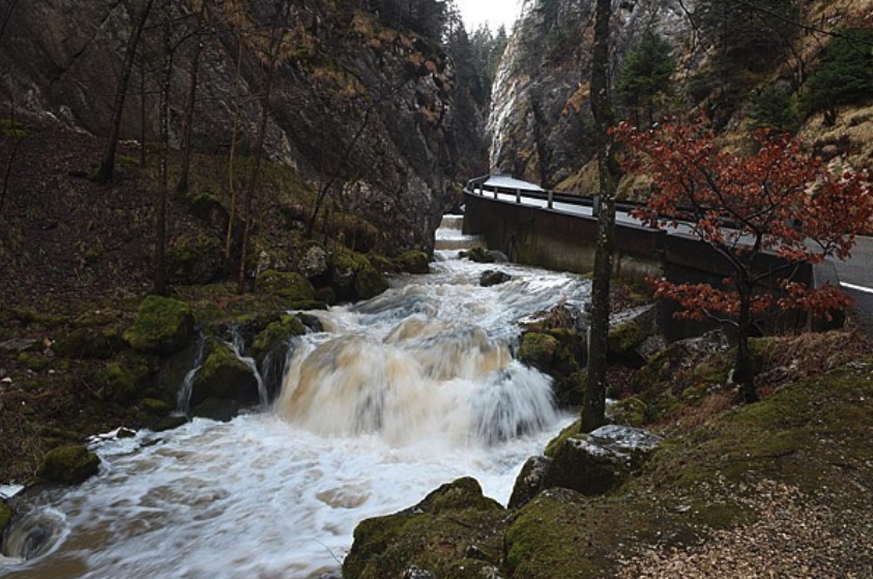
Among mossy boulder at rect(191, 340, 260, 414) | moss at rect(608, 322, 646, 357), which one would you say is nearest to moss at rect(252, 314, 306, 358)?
mossy boulder at rect(191, 340, 260, 414)

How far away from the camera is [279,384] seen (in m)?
12.9

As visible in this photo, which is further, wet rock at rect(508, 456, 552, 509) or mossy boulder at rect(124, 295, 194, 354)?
mossy boulder at rect(124, 295, 194, 354)

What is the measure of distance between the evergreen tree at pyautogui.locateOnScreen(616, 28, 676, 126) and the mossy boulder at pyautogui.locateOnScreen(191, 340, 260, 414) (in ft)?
95.4

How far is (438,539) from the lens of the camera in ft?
16.4

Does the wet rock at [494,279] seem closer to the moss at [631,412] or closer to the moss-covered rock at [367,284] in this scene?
the moss-covered rock at [367,284]

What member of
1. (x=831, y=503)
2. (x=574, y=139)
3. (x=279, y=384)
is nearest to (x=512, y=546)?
(x=831, y=503)

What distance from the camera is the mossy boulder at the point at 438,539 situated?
14.2ft

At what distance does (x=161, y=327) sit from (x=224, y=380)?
193cm

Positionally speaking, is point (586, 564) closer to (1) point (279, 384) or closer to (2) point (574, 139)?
(1) point (279, 384)

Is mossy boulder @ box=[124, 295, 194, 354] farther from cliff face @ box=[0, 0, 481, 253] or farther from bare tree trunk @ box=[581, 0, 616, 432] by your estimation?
bare tree trunk @ box=[581, 0, 616, 432]

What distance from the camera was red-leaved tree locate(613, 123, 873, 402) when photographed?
6.45m

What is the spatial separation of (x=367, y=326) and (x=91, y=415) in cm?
749

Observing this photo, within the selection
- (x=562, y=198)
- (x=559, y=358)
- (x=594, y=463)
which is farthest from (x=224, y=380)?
(x=562, y=198)

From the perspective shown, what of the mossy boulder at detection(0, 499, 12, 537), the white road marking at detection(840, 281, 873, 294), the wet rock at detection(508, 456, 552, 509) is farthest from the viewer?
the white road marking at detection(840, 281, 873, 294)
